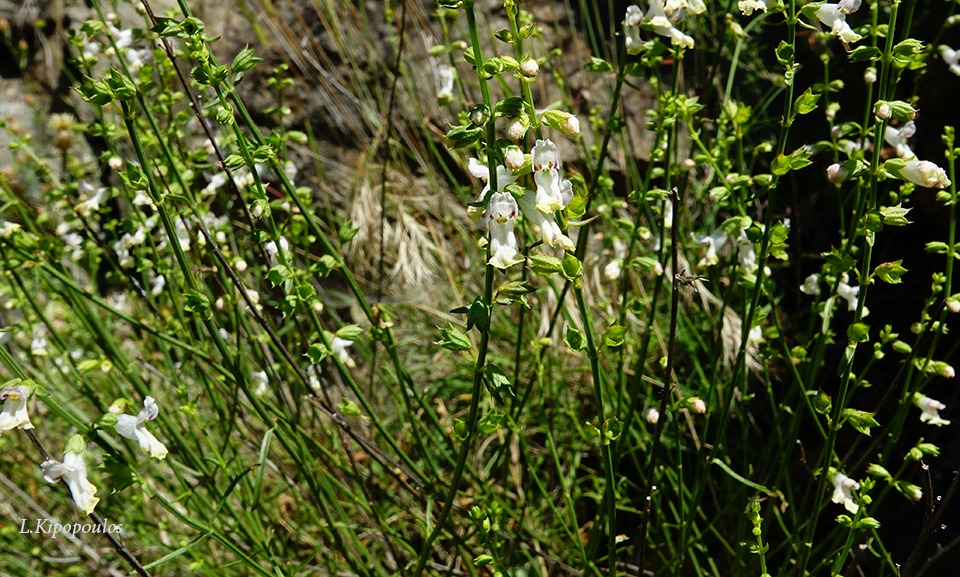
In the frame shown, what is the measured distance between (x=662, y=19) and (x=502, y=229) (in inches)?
22.6

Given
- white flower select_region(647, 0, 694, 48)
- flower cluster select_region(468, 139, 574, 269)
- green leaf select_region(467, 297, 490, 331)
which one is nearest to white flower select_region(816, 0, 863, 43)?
white flower select_region(647, 0, 694, 48)

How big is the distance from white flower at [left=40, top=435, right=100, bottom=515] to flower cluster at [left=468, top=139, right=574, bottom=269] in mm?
751

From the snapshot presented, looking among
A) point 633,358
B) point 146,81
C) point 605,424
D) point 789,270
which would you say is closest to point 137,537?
point 146,81

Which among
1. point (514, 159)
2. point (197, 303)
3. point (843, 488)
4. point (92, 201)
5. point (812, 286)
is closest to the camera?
point (514, 159)

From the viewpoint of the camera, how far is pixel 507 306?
272 cm

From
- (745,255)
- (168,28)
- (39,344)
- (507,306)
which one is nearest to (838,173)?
(745,255)

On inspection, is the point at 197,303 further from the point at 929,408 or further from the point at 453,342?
the point at 929,408

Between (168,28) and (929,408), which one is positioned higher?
(168,28)

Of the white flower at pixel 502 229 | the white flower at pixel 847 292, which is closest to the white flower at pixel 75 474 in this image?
the white flower at pixel 502 229

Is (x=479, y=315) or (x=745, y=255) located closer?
(x=479, y=315)

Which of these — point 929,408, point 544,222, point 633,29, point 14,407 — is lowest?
point 929,408

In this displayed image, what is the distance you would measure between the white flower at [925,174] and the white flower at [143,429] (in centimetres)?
127

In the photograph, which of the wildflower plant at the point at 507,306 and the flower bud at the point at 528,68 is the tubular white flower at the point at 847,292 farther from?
the flower bud at the point at 528,68

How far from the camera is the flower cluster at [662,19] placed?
141cm
